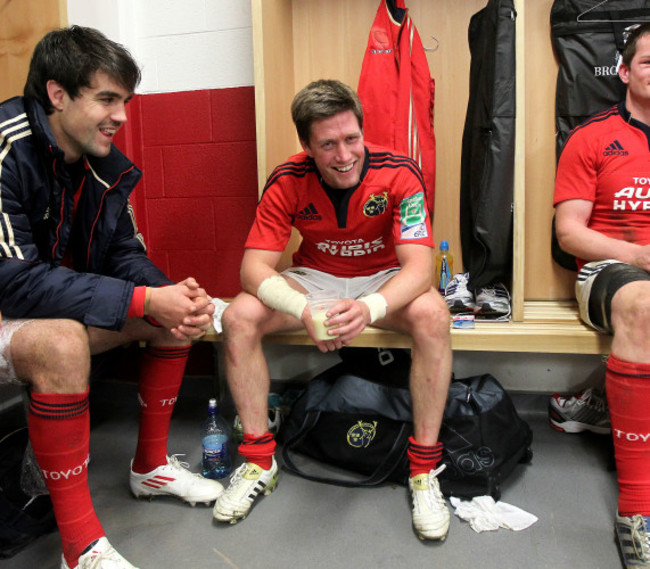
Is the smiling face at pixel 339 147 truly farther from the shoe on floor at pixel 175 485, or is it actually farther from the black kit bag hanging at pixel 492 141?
the shoe on floor at pixel 175 485

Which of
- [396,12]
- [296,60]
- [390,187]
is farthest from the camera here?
[296,60]

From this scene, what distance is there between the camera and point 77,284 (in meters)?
1.44

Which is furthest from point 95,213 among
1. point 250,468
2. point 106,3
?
point 106,3

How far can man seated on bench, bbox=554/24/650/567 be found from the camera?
58.1 inches

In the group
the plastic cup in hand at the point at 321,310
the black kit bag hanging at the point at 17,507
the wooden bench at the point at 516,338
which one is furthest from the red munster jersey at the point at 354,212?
the black kit bag hanging at the point at 17,507

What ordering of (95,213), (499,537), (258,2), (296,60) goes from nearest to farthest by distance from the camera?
(499,537) < (95,213) < (258,2) < (296,60)

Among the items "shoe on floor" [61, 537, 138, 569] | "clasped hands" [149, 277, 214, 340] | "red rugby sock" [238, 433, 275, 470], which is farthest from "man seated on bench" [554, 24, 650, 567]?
"shoe on floor" [61, 537, 138, 569]

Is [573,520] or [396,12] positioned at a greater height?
[396,12]

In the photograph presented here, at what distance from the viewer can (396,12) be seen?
232cm

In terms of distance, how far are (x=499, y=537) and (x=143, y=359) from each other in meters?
1.12

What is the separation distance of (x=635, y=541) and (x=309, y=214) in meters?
1.29

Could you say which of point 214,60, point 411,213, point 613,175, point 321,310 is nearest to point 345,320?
point 321,310

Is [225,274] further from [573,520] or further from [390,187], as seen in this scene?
[573,520]

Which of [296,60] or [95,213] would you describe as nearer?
[95,213]
